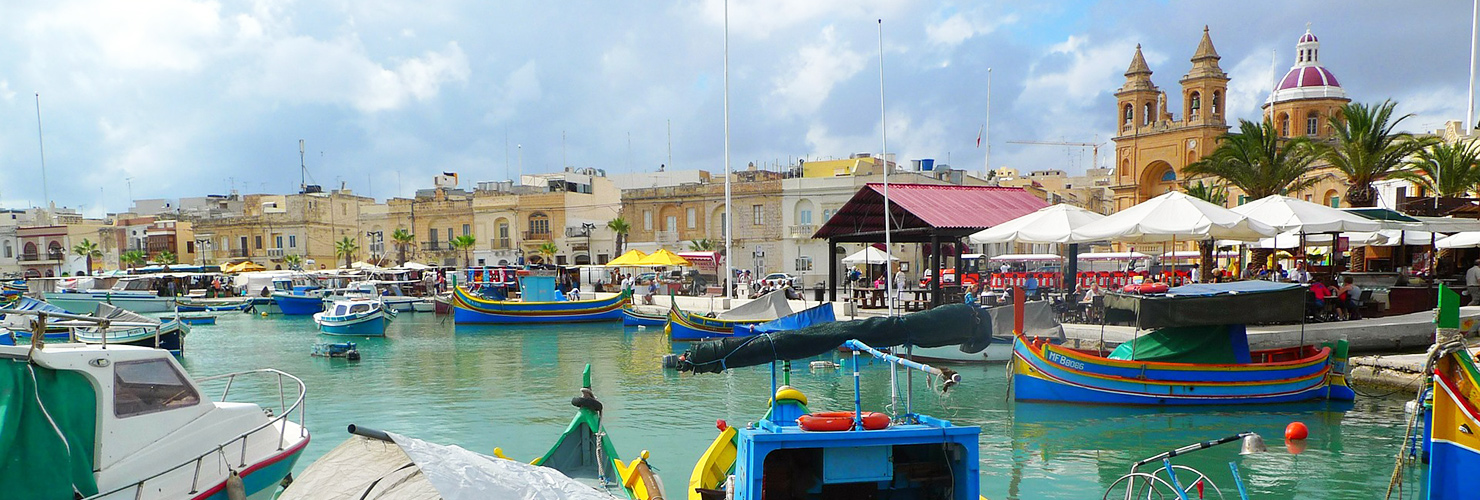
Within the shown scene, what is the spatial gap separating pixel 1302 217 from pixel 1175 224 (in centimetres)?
347

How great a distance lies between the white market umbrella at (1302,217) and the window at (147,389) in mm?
20427

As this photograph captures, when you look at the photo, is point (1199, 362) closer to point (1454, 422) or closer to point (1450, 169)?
point (1454, 422)

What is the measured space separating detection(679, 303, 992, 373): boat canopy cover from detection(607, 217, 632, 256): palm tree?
1844 inches

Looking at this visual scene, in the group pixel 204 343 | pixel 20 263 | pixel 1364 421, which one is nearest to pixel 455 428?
pixel 1364 421

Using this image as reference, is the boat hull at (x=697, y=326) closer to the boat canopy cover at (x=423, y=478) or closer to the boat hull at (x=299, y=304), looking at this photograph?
the boat canopy cover at (x=423, y=478)

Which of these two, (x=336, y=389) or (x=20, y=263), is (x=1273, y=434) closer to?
(x=336, y=389)

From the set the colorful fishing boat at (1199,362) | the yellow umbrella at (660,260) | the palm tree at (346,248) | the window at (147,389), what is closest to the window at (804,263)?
the yellow umbrella at (660,260)

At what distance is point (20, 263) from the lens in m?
72.6

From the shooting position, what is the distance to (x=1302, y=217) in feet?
67.8

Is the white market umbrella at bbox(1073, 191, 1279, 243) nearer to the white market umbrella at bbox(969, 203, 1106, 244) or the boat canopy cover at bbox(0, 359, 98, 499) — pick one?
the white market umbrella at bbox(969, 203, 1106, 244)

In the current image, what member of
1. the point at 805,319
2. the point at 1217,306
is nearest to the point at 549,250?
the point at 805,319

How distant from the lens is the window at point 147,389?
7977mm

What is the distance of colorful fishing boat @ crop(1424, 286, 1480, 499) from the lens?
8.26 meters

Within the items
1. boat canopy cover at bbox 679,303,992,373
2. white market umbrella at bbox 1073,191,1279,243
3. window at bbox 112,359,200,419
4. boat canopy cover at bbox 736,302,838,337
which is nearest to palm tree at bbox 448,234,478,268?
boat canopy cover at bbox 736,302,838,337
